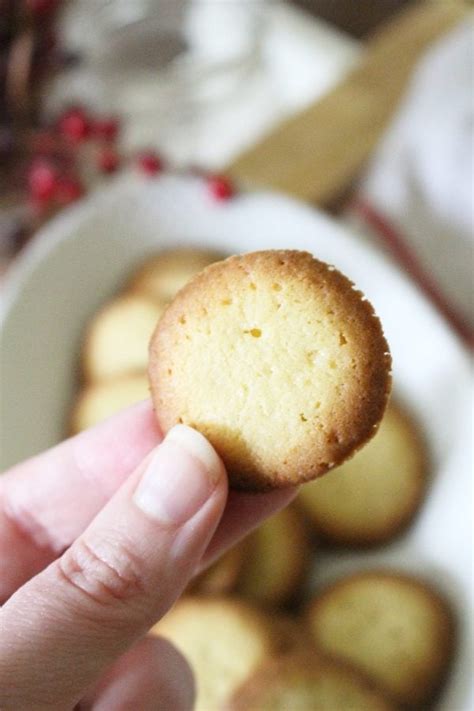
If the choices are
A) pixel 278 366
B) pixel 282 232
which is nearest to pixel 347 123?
pixel 282 232

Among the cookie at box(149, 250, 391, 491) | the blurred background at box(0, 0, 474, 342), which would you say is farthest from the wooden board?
the cookie at box(149, 250, 391, 491)

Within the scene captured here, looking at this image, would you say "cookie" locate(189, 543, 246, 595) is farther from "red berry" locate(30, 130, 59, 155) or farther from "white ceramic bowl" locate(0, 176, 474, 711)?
"red berry" locate(30, 130, 59, 155)

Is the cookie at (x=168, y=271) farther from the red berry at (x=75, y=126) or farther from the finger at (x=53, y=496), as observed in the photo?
the finger at (x=53, y=496)

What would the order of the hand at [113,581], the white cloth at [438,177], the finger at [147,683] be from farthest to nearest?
the white cloth at [438,177] → the finger at [147,683] → the hand at [113,581]

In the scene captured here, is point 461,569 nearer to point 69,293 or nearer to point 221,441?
point 221,441

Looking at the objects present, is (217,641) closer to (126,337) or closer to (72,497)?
(72,497)

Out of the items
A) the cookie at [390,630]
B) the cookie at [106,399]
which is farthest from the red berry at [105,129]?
the cookie at [390,630]

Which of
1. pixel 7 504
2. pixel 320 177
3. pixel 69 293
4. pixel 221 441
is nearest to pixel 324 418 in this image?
pixel 221 441
